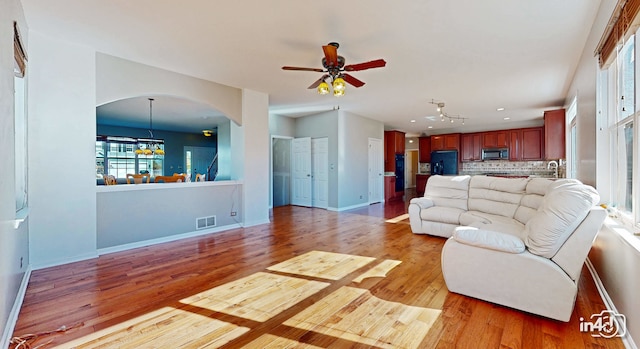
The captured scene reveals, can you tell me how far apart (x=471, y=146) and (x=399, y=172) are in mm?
2560

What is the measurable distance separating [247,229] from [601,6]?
206 inches

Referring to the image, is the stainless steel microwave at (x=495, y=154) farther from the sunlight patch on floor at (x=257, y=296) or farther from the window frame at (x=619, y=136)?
the sunlight patch on floor at (x=257, y=296)

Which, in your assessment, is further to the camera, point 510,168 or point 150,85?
point 510,168

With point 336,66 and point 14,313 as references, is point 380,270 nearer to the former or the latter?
point 336,66

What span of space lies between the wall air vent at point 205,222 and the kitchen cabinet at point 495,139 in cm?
875

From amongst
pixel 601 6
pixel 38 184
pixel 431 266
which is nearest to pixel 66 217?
pixel 38 184


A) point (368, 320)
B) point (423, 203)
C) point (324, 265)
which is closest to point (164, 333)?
point (368, 320)

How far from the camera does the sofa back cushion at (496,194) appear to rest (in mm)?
3828

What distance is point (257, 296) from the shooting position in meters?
2.40

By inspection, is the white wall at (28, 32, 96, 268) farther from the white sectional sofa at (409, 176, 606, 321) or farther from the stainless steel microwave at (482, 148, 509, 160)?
the stainless steel microwave at (482, 148, 509, 160)

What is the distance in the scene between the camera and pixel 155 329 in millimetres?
1908

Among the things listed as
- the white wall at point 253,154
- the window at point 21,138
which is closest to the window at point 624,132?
the white wall at point 253,154

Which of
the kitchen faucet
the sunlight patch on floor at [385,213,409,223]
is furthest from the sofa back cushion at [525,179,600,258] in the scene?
the kitchen faucet

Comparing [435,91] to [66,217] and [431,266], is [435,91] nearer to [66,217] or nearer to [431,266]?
[431,266]
